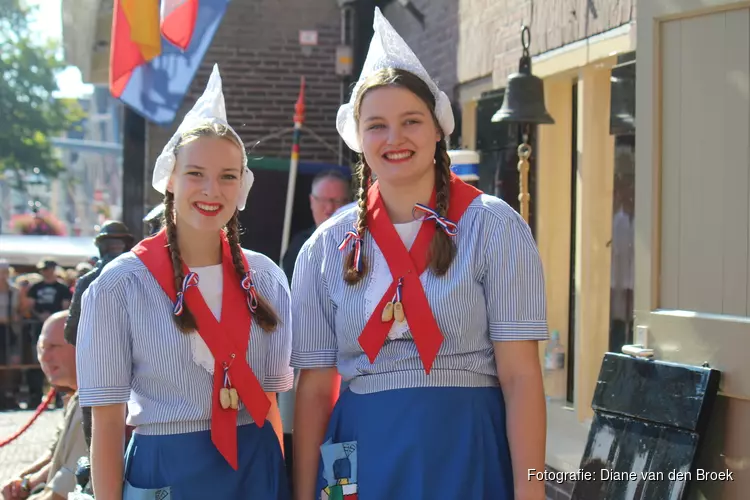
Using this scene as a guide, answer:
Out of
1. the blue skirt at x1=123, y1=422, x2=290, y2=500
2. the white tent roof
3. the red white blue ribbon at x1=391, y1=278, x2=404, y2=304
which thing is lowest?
Result: the blue skirt at x1=123, y1=422, x2=290, y2=500

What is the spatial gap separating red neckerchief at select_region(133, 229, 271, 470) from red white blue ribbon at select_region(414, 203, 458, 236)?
0.56 metres

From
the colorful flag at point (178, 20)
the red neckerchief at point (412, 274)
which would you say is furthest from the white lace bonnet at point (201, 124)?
the colorful flag at point (178, 20)

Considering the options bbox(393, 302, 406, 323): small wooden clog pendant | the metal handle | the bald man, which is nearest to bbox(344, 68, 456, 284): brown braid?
bbox(393, 302, 406, 323): small wooden clog pendant

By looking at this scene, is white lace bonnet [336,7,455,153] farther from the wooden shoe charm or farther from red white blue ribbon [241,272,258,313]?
the wooden shoe charm

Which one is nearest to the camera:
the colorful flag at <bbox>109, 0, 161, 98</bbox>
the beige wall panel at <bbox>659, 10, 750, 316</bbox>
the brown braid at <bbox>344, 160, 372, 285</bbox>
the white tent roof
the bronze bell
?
the brown braid at <bbox>344, 160, 372, 285</bbox>

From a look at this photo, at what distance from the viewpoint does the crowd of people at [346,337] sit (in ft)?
7.99

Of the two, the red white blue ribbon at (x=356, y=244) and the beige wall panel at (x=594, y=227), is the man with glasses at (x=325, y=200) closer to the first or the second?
the beige wall panel at (x=594, y=227)

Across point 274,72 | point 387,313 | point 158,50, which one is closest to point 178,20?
A: point 158,50

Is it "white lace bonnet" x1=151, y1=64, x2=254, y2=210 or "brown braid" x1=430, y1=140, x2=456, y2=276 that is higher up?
"white lace bonnet" x1=151, y1=64, x2=254, y2=210

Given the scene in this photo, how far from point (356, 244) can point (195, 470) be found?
709 millimetres

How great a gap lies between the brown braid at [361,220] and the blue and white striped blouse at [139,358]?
0.44 meters

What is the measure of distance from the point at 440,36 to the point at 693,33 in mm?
4392

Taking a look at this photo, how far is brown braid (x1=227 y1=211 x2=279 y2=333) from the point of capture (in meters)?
2.73

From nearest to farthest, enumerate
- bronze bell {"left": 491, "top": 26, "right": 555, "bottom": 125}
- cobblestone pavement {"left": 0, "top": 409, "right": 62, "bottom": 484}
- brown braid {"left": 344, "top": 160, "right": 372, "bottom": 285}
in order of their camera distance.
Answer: brown braid {"left": 344, "top": 160, "right": 372, "bottom": 285} → bronze bell {"left": 491, "top": 26, "right": 555, "bottom": 125} → cobblestone pavement {"left": 0, "top": 409, "right": 62, "bottom": 484}
